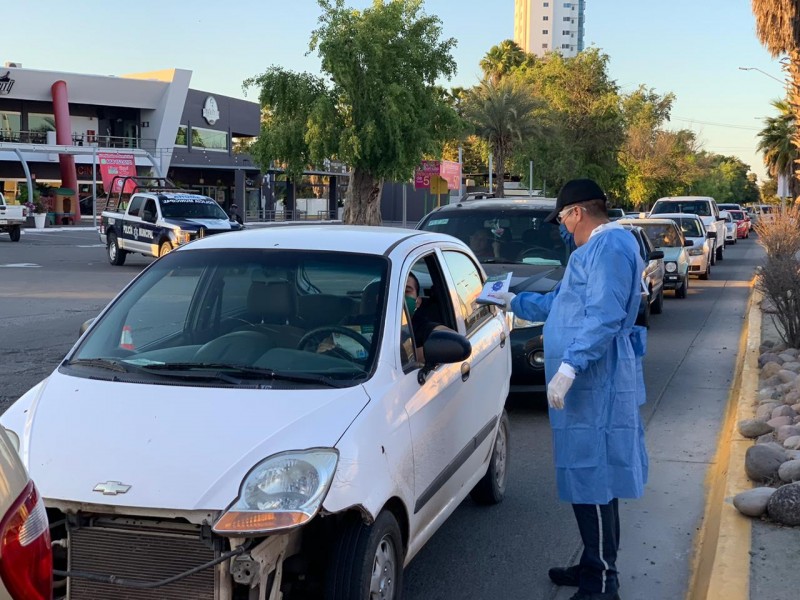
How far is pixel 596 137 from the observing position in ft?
146

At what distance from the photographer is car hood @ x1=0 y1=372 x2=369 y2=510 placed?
3.30 m

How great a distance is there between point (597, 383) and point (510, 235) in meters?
5.95

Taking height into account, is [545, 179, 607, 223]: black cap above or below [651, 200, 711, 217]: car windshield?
above

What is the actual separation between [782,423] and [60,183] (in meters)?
56.0

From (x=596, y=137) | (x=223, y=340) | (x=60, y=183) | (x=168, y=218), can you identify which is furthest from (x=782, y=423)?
(x=60, y=183)

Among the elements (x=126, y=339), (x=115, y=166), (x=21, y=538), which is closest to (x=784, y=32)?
(x=126, y=339)

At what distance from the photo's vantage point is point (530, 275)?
9.23 metres

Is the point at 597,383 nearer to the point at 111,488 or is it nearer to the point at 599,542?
the point at 599,542

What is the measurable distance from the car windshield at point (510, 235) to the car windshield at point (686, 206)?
19175 millimetres

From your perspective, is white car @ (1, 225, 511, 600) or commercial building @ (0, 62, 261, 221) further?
commercial building @ (0, 62, 261, 221)

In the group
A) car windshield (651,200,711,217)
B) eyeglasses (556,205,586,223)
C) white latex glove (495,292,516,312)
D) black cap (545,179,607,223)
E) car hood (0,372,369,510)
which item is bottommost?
car hood (0,372,369,510)

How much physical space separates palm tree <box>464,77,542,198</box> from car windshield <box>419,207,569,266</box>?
2749 cm

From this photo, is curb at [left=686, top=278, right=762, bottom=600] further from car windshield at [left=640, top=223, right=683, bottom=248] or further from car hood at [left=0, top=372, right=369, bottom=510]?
car windshield at [left=640, top=223, right=683, bottom=248]

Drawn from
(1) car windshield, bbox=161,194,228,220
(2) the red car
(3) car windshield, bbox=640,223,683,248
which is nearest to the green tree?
(1) car windshield, bbox=161,194,228,220
